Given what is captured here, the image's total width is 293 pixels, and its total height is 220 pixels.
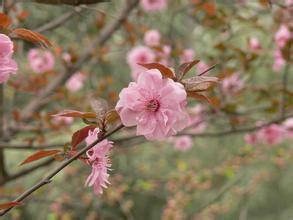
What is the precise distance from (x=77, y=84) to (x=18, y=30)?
2277 millimetres

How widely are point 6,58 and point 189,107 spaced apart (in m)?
2.98

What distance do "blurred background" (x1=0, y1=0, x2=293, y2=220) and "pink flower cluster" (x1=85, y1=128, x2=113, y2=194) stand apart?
0.67 feet

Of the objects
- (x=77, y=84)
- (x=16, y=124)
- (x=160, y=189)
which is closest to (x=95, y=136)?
(x=16, y=124)

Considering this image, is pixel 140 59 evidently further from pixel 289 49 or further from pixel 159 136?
pixel 159 136

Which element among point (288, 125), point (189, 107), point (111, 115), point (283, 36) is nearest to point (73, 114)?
point (111, 115)

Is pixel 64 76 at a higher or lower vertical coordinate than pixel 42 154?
higher

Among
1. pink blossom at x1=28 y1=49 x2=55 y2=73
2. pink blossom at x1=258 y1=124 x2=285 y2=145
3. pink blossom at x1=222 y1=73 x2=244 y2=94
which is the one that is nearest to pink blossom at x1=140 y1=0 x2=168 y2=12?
pink blossom at x1=28 y1=49 x2=55 y2=73

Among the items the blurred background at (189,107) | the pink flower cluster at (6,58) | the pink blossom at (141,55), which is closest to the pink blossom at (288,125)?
the blurred background at (189,107)

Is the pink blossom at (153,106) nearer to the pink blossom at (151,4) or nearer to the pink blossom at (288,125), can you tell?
the pink blossom at (288,125)

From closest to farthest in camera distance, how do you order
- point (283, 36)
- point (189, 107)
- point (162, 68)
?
point (162, 68) < point (283, 36) < point (189, 107)

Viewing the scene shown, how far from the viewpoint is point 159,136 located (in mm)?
765

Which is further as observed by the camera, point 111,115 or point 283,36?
point 283,36

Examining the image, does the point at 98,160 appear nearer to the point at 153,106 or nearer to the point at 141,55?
the point at 153,106

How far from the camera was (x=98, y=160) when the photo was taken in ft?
2.65
